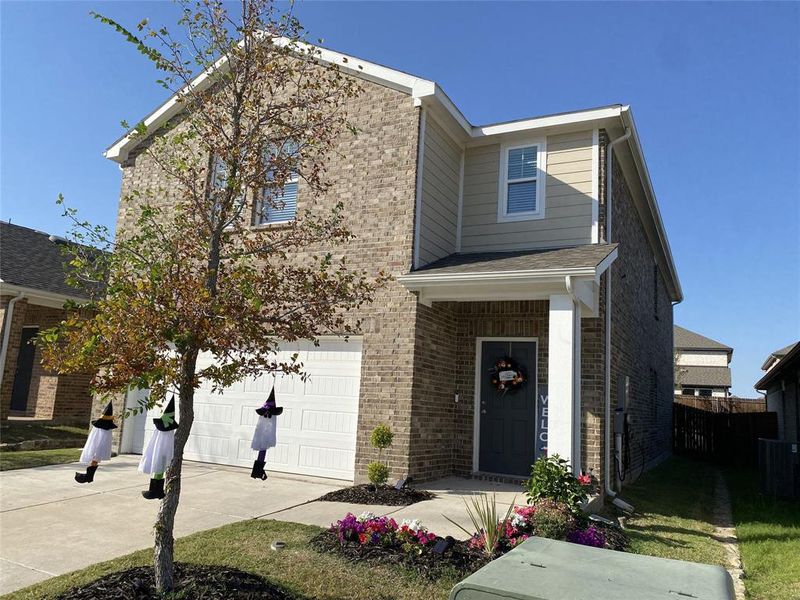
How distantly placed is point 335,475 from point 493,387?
10.1ft

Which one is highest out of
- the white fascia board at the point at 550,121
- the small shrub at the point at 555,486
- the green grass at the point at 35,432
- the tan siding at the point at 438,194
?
the white fascia board at the point at 550,121

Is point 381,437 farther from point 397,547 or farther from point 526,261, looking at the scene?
point 526,261

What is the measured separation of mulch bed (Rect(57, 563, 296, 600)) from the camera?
13.0ft

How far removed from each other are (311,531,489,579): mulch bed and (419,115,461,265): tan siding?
5126 mm

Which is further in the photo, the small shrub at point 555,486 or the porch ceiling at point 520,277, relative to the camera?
the porch ceiling at point 520,277

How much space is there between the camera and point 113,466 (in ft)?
33.0

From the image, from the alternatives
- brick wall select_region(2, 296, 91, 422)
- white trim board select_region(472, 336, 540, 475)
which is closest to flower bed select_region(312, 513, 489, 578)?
white trim board select_region(472, 336, 540, 475)

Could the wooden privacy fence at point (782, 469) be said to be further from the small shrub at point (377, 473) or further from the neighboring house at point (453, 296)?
Answer: the small shrub at point (377, 473)

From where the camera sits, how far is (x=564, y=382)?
7.73 meters

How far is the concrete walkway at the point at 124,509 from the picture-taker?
17.7 feet

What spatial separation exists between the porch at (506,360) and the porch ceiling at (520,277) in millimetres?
16

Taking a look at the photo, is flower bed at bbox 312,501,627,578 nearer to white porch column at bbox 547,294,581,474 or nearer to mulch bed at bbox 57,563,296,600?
mulch bed at bbox 57,563,296,600

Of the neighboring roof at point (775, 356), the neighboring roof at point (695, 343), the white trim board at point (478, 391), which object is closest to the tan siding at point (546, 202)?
the white trim board at point (478, 391)

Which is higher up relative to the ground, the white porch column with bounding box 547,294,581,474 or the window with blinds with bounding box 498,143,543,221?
the window with blinds with bounding box 498,143,543,221
